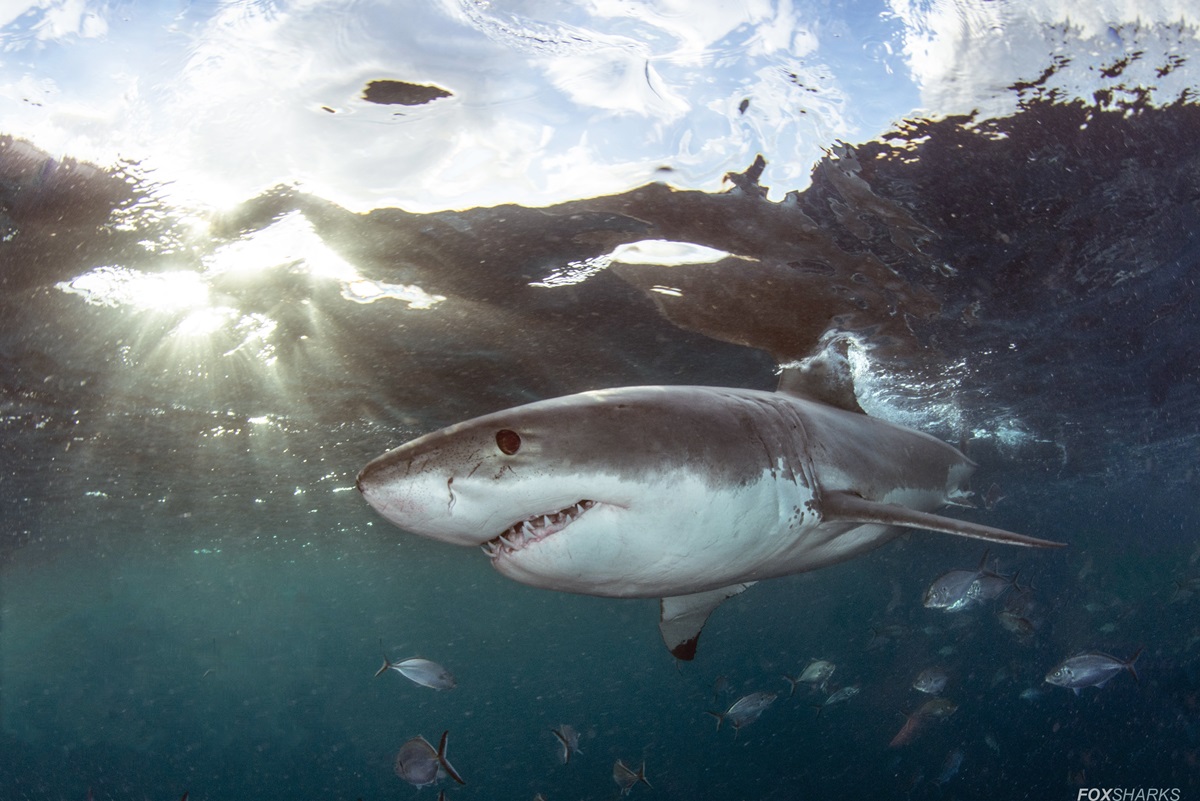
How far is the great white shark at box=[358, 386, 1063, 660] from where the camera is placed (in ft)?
7.63

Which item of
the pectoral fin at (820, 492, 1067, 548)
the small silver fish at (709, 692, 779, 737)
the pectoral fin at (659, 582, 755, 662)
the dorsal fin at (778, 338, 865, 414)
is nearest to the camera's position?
the pectoral fin at (820, 492, 1067, 548)

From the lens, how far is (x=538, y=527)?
8.57ft

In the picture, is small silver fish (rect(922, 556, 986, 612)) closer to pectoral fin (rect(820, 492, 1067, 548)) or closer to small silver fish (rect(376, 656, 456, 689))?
pectoral fin (rect(820, 492, 1067, 548))

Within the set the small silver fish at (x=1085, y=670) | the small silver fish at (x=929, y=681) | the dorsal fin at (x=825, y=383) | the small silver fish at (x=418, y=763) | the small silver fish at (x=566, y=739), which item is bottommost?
the small silver fish at (x=566, y=739)

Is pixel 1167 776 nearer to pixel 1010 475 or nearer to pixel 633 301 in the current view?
pixel 1010 475

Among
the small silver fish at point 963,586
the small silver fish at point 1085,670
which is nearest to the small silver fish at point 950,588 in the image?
the small silver fish at point 963,586

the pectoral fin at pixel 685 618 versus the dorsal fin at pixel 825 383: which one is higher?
the dorsal fin at pixel 825 383

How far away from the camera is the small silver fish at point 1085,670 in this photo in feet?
26.3

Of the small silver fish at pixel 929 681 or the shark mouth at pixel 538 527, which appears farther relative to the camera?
the small silver fish at pixel 929 681

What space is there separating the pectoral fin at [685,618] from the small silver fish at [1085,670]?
599cm

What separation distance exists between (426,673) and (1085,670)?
824 cm

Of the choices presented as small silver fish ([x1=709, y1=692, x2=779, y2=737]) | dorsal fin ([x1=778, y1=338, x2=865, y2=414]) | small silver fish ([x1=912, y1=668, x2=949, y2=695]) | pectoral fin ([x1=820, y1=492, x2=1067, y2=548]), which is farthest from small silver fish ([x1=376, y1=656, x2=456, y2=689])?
small silver fish ([x1=912, y1=668, x2=949, y2=695])

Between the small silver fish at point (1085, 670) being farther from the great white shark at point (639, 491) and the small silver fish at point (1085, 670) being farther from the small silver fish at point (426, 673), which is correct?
the small silver fish at point (426, 673)

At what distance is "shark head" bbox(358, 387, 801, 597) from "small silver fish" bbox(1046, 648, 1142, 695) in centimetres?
751
